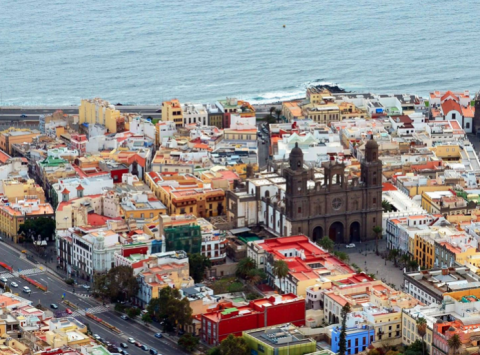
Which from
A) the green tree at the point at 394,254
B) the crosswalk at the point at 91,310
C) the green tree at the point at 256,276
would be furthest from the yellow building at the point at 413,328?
the crosswalk at the point at 91,310

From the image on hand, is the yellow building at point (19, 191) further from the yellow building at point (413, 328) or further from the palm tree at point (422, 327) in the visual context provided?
the palm tree at point (422, 327)

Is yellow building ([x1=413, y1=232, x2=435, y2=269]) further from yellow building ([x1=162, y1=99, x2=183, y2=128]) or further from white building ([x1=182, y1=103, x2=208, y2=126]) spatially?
yellow building ([x1=162, y1=99, x2=183, y2=128])

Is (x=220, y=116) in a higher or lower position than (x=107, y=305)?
higher

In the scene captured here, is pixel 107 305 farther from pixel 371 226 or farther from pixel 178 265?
pixel 371 226

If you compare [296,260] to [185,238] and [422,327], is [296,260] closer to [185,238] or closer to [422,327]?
[185,238]

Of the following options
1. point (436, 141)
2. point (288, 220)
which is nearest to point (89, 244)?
point (288, 220)

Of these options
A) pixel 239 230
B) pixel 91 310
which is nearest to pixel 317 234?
pixel 239 230
